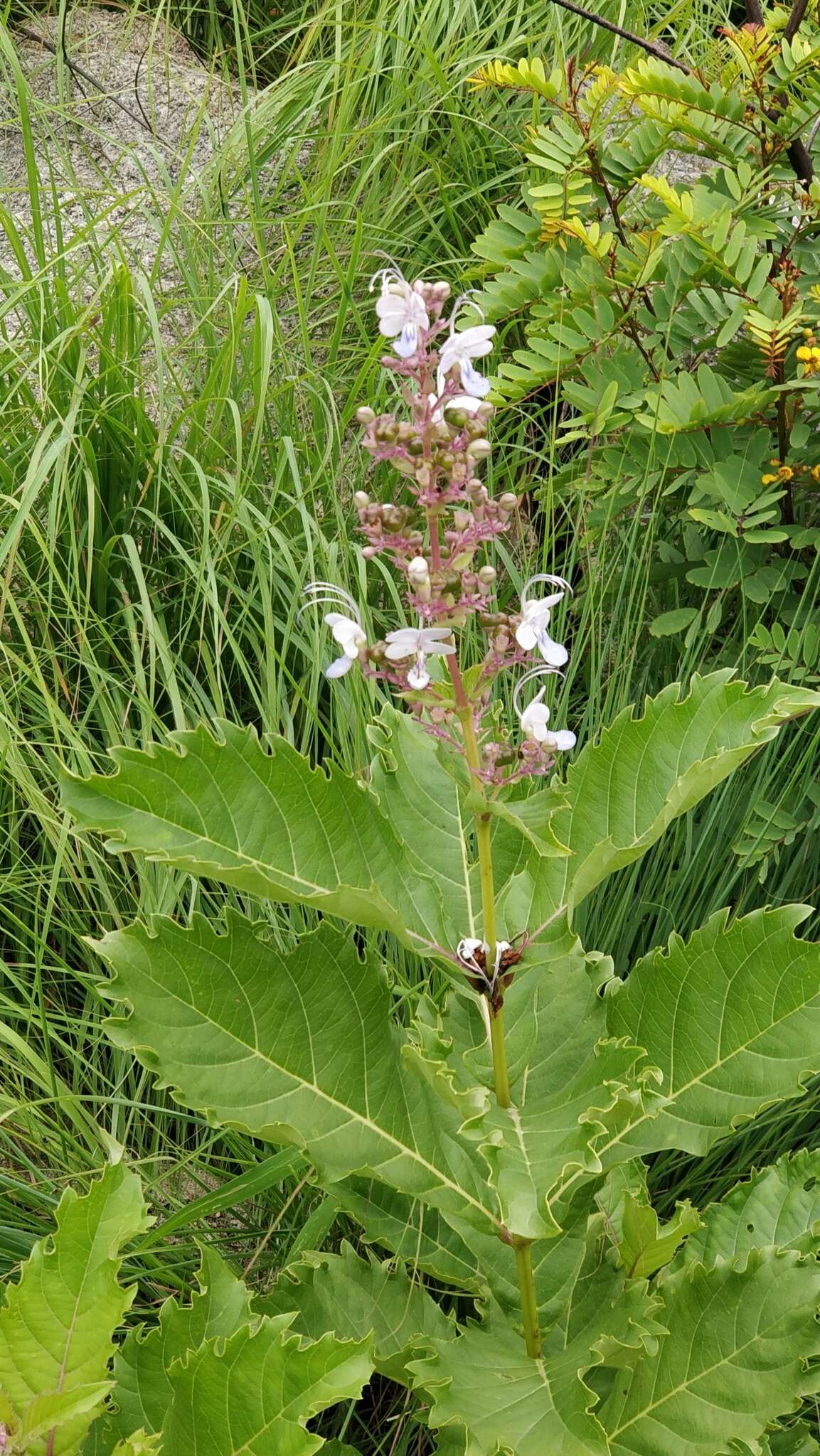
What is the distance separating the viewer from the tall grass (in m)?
1.69

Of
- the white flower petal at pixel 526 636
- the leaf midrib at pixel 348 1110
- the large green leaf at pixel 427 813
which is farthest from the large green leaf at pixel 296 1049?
the white flower petal at pixel 526 636

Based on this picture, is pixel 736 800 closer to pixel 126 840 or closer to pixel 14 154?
pixel 126 840

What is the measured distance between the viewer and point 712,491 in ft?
6.45

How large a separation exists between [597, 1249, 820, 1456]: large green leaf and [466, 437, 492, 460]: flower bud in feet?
2.50

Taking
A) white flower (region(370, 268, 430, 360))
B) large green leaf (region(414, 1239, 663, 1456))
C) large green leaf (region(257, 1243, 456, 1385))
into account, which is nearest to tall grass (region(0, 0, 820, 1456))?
large green leaf (region(257, 1243, 456, 1385))

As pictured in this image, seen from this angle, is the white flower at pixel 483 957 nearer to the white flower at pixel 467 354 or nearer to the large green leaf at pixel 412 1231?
the large green leaf at pixel 412 1231

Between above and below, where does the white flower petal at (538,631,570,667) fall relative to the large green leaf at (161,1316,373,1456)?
above

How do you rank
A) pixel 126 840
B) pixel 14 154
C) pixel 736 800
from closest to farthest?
pixel 126 840
pixel 736 800
pixel 14 154

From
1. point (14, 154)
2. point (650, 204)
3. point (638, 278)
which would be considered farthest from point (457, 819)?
Result: point (14, 154)

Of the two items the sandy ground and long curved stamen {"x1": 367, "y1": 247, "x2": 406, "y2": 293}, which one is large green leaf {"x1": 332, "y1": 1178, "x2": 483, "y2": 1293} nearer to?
long curved stamen {"x1": 367, "y1": 247, "x2": 406, "y2": 293}

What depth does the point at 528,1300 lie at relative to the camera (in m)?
1.09

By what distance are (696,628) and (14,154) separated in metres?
2.92

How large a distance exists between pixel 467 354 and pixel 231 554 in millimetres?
1413

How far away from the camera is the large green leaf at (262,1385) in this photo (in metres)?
0.93
